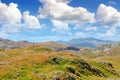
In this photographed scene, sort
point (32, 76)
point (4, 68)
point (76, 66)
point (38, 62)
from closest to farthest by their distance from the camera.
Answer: point (32, 76)
point (4, 68)
point (38, 62)
point (76, 66)

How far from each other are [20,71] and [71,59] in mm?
35955

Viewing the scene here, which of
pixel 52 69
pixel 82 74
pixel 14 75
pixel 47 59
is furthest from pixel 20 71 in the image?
pixel 82 74

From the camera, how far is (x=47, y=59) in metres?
115

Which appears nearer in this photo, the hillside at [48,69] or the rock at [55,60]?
the hillside at [48,69]

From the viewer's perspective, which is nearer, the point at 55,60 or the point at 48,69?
the point at 48,69

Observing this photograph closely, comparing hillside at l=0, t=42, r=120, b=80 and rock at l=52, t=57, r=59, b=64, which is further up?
rock at l=52, t=57, r=59, b=64

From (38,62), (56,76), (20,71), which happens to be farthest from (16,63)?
(56,76)

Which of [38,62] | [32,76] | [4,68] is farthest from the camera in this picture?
[38,62]

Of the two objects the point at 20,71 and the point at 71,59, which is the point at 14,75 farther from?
the point at 71,59

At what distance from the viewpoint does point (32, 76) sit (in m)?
89.7

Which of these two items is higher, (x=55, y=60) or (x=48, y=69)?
(x=55, y=60)

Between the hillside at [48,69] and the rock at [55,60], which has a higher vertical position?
the rock at [55,60]

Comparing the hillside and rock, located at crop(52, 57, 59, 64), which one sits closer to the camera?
the hillside

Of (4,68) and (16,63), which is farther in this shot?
(16,63)
